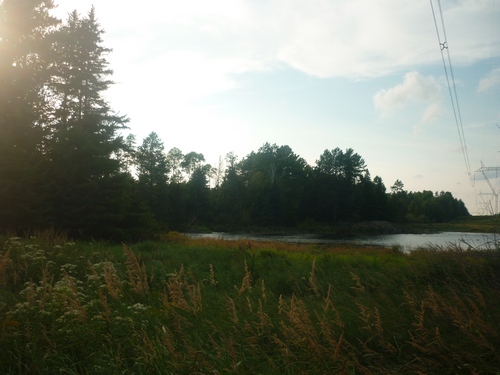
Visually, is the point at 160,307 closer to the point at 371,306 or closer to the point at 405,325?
the point at 371,306

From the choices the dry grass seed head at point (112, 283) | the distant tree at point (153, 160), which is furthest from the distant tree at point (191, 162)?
the dry grass seed head at point (112, 283)

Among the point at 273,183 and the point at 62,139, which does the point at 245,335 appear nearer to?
the point at 62,139

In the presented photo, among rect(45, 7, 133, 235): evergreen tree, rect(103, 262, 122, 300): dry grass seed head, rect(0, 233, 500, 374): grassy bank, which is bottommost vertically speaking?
rect(0, 233, 500, 374): grassy bank

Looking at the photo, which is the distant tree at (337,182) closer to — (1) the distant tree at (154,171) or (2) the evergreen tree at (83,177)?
(1) the distant tree at (154,171)

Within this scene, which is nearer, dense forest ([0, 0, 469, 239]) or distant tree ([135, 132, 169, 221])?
dense forest ([0, 0, 469, 239])

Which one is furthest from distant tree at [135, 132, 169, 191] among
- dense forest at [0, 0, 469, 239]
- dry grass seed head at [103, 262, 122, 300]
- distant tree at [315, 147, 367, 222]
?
dry grass seed head at [103, 262, 122, 300]

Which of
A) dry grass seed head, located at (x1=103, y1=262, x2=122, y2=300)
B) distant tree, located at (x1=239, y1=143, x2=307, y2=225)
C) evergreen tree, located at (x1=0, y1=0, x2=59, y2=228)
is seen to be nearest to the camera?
dry grass seed head, located at (x1=103, y1=262, x2=122, y2=300)

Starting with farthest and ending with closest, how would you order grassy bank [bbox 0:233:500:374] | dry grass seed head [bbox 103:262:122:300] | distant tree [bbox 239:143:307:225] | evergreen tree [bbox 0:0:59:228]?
1. distant tree [bbox 239:143:307:225]
2. evergreen tree [bbox 0:0:59:228]
3. dry grass seed head [bbox 103:262:122:300]
4. grassy bank [bbox 0:233:500:374]

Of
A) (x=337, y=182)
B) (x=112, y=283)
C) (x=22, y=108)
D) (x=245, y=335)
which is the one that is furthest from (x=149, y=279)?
(x=337, y=182)

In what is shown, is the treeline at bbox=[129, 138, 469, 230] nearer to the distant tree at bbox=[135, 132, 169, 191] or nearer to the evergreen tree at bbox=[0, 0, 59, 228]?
the distant tree at bbox=[135, 132, 169, 191]

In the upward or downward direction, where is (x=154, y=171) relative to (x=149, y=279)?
upward

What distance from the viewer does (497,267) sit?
661cm

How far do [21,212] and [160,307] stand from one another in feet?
48.9

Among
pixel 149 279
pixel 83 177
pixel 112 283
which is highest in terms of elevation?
pixel 83 177
